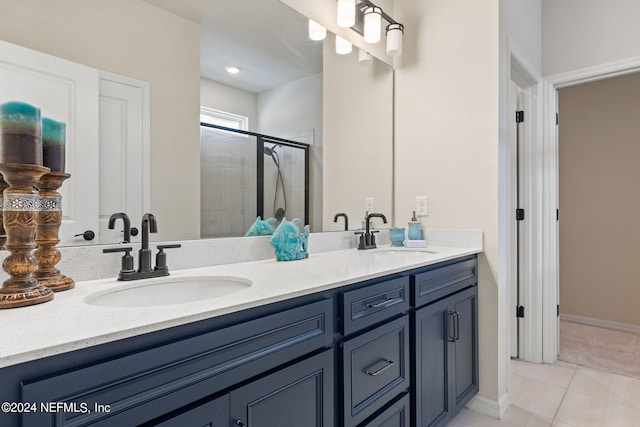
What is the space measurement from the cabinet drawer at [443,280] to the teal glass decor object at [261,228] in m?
0.65

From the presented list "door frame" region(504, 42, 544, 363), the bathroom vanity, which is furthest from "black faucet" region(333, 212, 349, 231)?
"door frame" region(504, 42, 544, 363)

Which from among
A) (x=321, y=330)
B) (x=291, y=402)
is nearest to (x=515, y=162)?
(x=321, y=330)

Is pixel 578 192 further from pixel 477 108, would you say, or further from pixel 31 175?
pixel 31 175

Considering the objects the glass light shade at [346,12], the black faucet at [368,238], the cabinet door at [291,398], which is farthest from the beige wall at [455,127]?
the cabinet door at [291,398]

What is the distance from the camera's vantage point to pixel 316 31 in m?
1.88

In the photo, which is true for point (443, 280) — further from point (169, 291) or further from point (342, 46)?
point (342, 46)

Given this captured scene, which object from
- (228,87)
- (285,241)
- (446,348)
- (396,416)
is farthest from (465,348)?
(228,87)

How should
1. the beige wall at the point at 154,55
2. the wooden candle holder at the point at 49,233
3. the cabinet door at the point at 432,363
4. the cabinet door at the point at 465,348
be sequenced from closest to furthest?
1. the wooden candle holder at the point at 49,233
2. the beige wall at the point at 154,55
3. the cabinet door at the point at 432,363
4. the cabinet door at the point at 465,348

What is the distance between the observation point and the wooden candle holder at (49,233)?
2.99 feet

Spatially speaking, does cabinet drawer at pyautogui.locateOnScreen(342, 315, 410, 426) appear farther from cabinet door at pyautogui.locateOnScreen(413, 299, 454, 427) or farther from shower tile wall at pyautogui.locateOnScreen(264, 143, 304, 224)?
shower tile wall at pyautogui.locateOnScreen(264, 143, 304, 224)

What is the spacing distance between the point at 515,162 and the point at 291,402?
2.32 meters

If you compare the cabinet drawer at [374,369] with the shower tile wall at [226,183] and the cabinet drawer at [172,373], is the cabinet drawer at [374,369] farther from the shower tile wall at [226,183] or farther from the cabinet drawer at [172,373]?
the shower tile wall at [226,183]

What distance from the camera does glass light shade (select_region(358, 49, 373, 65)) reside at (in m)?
2.17

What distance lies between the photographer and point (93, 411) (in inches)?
23.4
